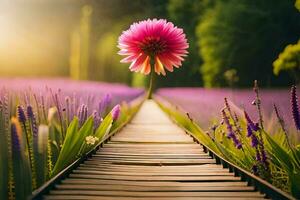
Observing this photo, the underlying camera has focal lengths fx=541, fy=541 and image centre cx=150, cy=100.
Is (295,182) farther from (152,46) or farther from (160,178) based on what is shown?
(152,46)

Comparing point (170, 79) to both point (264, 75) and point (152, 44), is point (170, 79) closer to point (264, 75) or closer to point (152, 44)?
point (264, 75)

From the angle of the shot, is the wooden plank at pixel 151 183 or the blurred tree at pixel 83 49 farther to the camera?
the blurred tree at pixel 83 49

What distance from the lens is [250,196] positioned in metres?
2.62

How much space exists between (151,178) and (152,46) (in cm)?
77

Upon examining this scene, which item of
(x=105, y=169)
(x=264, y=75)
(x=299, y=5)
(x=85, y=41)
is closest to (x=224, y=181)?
(x=105, y=169)

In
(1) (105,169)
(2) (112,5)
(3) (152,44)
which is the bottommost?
(1) (105,169)

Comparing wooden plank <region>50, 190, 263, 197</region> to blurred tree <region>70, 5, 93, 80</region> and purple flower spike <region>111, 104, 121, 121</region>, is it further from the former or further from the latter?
blurred tree <region>70, 5, 93, 80</region>

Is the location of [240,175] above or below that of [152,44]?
below

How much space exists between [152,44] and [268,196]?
111cm

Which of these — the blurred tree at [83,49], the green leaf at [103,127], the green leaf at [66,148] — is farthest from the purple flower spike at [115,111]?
the blurred tree at [83,49]

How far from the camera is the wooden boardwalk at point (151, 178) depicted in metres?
2.65

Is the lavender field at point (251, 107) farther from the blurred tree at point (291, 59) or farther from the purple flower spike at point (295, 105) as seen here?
the blurred tree at point (291, 59)

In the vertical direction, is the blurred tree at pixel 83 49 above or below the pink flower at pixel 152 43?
above

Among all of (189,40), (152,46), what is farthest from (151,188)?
(189,40)
